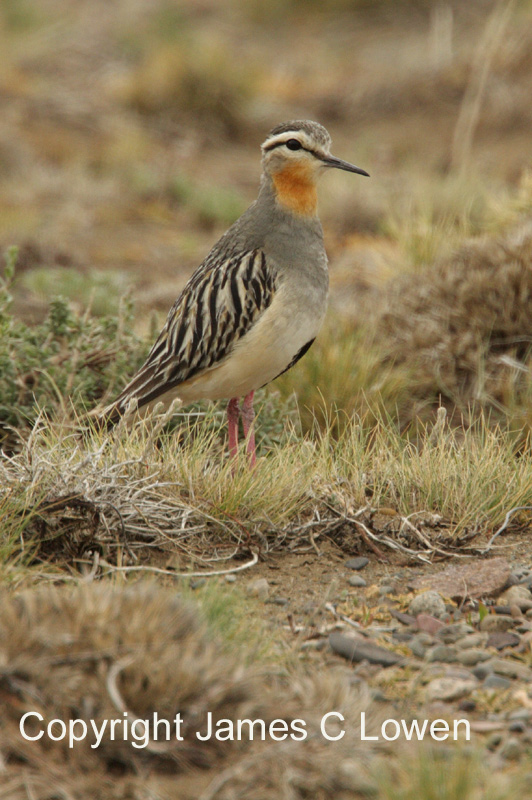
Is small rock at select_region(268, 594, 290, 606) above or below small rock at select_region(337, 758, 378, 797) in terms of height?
below

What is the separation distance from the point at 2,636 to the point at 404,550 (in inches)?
76.6

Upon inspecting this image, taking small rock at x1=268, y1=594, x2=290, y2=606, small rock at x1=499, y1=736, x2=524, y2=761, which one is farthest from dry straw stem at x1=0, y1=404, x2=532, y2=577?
small rock at x1=499, y1=736, x2=524, y2=761

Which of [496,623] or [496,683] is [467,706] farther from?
[496,623]

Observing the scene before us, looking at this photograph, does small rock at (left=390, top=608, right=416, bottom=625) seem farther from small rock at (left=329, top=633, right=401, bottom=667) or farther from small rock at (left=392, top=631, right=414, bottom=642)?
small rock at (left=329, top=633, right=401, bottom=667)

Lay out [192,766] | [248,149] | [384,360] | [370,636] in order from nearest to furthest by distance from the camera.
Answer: [192,766] → [370,636] → [384,360] → [248,149]

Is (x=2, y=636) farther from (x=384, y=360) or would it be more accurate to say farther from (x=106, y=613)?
(x=384, y=360)

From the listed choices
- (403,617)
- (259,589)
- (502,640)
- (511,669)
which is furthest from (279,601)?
(511,669)

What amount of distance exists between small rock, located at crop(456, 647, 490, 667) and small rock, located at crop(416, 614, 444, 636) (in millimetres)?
226

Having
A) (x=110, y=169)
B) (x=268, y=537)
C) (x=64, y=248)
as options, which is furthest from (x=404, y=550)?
(x=110, y=169)

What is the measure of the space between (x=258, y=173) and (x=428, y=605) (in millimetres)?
10774

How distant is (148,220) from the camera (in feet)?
38.7

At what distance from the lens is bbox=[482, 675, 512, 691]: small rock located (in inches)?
126

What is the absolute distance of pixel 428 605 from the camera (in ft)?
12.4

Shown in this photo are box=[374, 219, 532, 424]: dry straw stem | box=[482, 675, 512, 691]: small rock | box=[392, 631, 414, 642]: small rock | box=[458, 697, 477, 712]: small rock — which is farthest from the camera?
box=[374, 219, 532, 424]: dry straw stem
